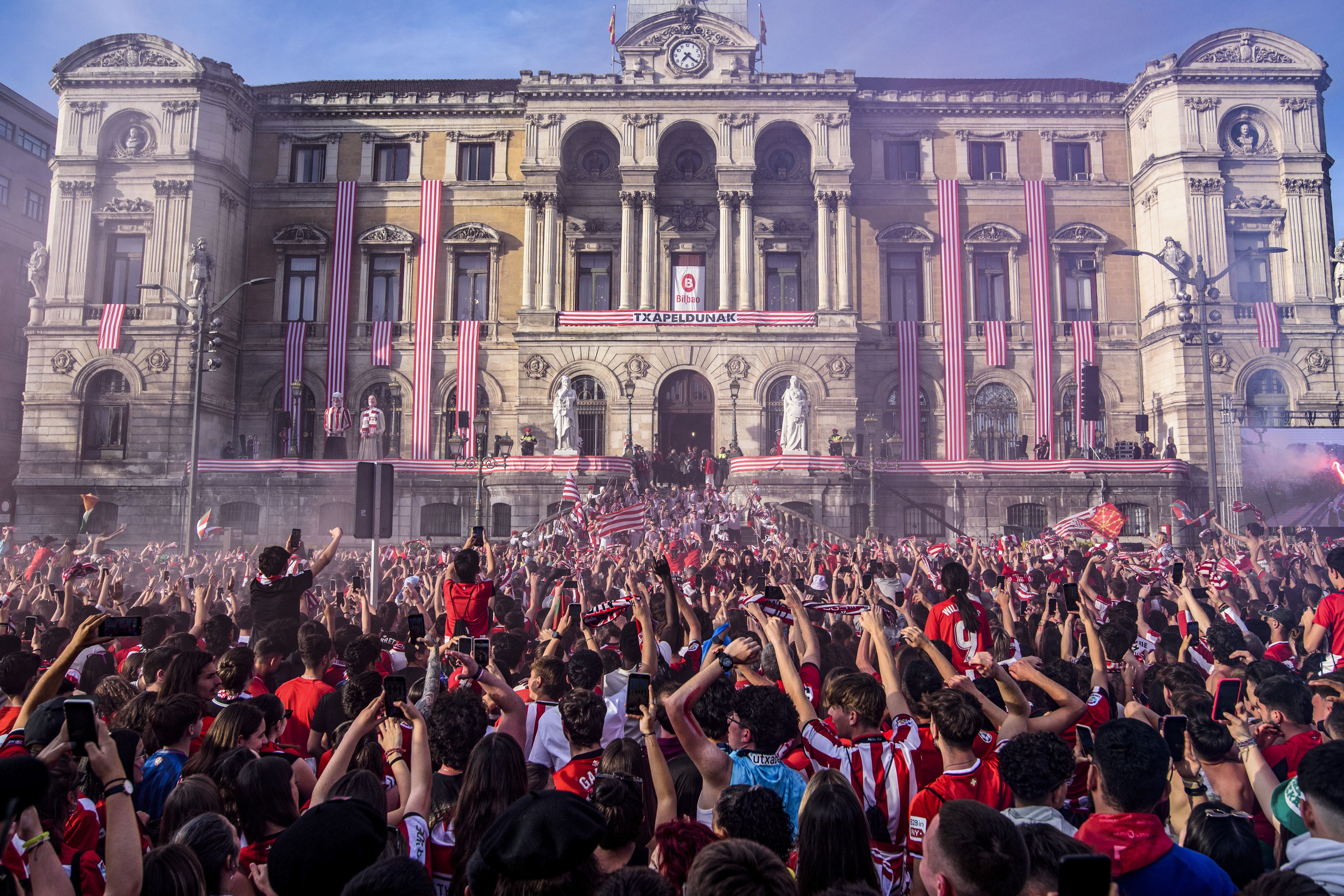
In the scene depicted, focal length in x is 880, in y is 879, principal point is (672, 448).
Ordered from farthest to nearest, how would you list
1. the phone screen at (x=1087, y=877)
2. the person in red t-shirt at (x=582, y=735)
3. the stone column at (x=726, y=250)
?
the stone column at (x=726, y=250), the person in red t-shirt at (x=582, y=735), the phone screen at (x=1087, y=877)

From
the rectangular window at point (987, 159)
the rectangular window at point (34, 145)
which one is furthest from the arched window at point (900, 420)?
the rectangular window at point (34, 145)

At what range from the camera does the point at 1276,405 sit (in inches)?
1405

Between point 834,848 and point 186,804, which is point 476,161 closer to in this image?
point 186,804

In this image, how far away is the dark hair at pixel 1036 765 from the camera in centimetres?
384

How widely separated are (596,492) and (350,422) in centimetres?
1488

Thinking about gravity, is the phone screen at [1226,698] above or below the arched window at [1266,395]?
below

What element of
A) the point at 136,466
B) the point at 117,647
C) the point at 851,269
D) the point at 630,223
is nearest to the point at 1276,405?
the point at 851,269

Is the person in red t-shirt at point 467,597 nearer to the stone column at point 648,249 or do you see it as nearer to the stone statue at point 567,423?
the stone statue at point 567,423

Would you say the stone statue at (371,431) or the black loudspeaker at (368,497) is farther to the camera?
the stone statue at (371,431)

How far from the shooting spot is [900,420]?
3906 cm

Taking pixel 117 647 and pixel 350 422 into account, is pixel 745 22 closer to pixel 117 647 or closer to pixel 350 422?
pixel 350 422

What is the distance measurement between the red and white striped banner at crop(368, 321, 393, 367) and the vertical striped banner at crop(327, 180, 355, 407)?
1364 millimetres

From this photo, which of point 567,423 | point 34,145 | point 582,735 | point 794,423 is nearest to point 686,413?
point 567,423

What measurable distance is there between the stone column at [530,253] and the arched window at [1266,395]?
30.2 m
